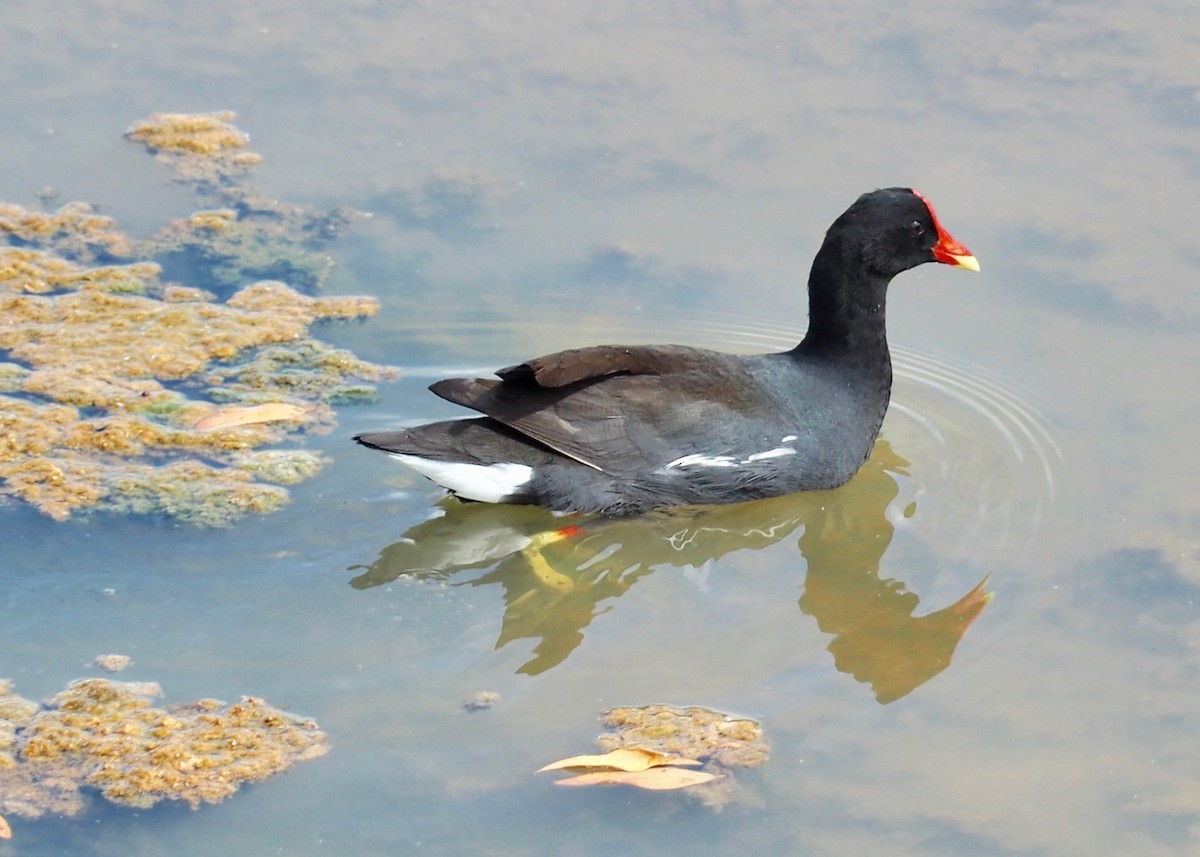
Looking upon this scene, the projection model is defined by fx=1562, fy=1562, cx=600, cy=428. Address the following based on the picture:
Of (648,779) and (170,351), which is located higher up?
(170,351)

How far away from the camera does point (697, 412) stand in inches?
195

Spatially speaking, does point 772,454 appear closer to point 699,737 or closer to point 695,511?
point 695,511

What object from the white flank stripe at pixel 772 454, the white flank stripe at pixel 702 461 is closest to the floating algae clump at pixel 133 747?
the white flank stripe at pixel 702 461

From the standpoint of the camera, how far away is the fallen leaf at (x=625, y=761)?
3766 mm

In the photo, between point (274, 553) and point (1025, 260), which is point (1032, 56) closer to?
point (1025, 260)

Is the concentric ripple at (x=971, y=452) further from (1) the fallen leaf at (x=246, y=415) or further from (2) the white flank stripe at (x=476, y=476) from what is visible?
(1) the fallen leaf at (x=246, y=415)

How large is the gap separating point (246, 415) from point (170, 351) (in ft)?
1.86

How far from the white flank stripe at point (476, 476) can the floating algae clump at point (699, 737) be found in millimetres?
996

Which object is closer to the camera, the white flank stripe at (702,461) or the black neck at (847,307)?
the white flank stripe at (702,461)

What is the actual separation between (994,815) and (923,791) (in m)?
0.18

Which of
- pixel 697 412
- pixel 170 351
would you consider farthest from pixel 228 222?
pixel 697 412

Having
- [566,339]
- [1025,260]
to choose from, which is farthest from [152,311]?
[1025,260]

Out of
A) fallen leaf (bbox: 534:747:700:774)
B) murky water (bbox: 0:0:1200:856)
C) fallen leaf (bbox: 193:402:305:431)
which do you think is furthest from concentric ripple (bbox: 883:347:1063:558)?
fallen leaf (bbox: 193:402:305:431)

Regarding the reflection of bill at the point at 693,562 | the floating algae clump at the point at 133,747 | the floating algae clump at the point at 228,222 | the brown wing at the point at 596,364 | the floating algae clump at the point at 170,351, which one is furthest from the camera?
the floating algae clump at the point at 228,222
